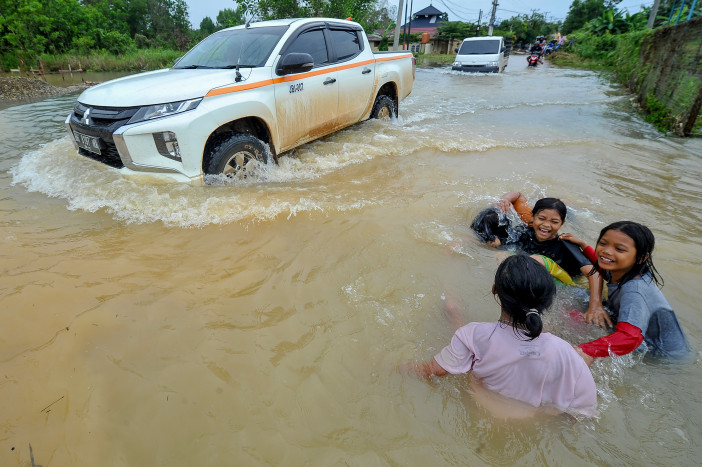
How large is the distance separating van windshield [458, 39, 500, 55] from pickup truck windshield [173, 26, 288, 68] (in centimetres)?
1452

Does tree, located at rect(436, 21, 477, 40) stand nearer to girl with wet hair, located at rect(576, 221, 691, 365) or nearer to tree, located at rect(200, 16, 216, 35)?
tree, located at rect(200, 16, 216, 35)

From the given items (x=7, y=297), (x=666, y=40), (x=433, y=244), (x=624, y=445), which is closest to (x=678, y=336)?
(x=624, y=445)

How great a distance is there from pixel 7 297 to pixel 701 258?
518cm

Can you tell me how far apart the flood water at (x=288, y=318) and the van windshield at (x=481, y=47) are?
13.4m

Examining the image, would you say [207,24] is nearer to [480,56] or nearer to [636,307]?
[480,56]

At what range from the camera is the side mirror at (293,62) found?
380 centimetres

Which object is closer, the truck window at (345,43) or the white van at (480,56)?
the truck window at (345,43)

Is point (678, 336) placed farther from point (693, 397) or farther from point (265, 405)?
point (265, 405)

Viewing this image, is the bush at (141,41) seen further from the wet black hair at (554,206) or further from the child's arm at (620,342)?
the child's arm at (620,342)

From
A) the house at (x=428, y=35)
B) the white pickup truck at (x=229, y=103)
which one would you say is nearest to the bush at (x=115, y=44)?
the house at (x=428, y=35)

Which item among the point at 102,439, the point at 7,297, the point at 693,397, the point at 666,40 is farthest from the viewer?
the point at 666,40

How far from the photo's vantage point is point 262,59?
396 centimetres

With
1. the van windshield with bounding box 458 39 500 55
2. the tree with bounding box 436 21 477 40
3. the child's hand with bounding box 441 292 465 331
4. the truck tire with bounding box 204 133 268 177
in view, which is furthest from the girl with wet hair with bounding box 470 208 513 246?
the tree with bounding box 436 21 477 40

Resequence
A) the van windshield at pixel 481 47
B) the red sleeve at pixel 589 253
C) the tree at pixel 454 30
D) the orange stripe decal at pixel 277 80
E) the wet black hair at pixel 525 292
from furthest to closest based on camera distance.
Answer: the tree at pixel 454 30 < the van windshield at pixel 481 47 < the orange stripe decal at pixel 277 80 < the red sleeve at pixel 589 253 < the wet black hair at pixel 525 292
